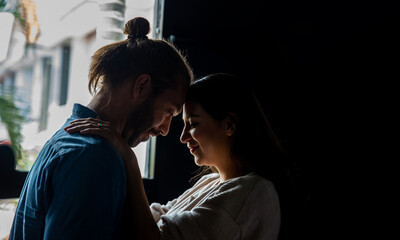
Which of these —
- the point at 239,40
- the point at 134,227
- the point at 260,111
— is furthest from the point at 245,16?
the point at 134,227

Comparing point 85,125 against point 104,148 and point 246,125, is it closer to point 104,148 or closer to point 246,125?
point 104,148

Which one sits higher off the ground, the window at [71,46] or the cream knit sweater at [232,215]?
the window at [71,46]

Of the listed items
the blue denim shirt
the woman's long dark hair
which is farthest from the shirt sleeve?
the woman's long dark hair

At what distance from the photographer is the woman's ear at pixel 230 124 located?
1611mm

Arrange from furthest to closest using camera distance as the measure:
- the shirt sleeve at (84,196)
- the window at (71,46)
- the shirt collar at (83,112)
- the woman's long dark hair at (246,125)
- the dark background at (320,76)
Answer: the dark background at (320,76) → the window at (71,46) → the woman's long dark hair at (246,125) → the shirt collar at (83,112) → the shirt sleeve at (84,196)

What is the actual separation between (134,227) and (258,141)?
2.06 feet

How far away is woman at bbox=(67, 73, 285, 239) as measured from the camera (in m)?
1.37

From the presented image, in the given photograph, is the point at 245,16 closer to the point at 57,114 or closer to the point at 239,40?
the point at 239,40

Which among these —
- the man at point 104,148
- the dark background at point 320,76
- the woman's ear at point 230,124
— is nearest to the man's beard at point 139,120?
the man at point 104,148

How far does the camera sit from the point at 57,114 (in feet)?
6.79

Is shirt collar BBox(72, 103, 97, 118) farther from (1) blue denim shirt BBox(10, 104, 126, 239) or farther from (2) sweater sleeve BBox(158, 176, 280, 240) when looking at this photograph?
(2) sweater sleeve BBox(158, 176, 280, 240)

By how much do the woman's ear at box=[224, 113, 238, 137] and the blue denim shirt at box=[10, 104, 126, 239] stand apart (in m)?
0.64

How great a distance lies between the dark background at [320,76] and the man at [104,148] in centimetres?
98

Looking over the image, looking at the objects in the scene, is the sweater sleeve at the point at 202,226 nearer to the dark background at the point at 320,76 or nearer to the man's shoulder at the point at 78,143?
the man's shoulder at the point at 78,143
